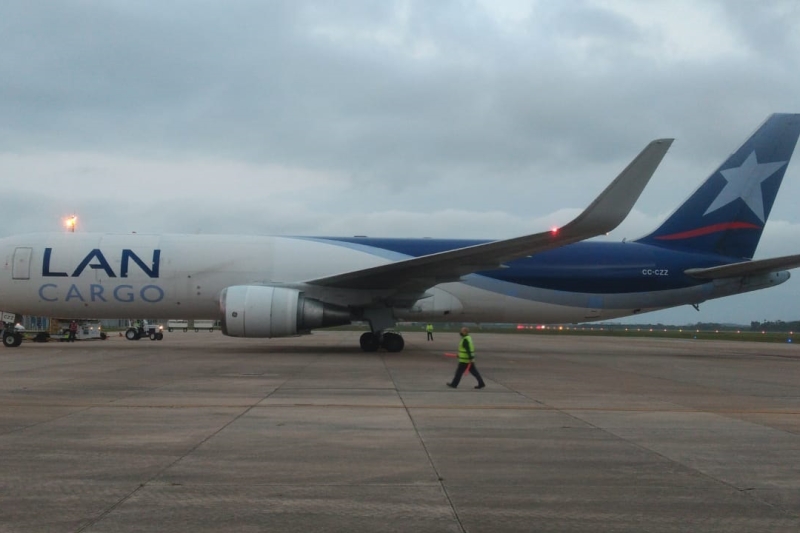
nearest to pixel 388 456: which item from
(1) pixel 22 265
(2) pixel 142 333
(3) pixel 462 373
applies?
(3) pixel 462 373

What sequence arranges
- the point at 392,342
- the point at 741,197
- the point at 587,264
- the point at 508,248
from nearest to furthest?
the point at 508,248 < the point at 392,342 < the point at 587,264 < the point at 741,197

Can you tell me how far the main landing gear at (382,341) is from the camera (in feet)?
67.4

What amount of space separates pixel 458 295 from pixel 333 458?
50.0 ft

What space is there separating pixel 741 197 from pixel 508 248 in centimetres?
945

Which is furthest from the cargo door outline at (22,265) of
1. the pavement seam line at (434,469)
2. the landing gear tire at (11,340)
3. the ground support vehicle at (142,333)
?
the pavement seam line at (434,469)

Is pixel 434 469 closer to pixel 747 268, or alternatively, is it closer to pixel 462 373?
pixel 462 373

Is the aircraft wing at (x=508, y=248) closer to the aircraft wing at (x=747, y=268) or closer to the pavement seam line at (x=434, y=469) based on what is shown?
the aircraft wing at (x=747, y=268)

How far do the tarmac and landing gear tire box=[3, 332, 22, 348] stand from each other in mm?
10819

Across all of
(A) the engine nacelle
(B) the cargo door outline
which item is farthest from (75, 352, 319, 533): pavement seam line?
(B) the cargo door outline

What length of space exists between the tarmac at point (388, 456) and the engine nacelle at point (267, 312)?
5262 millimetres

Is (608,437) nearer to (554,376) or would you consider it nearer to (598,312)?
(554,376)

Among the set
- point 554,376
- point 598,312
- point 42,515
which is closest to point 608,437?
point 42,515

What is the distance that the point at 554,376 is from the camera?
1464 cm

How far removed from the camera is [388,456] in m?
6.15
